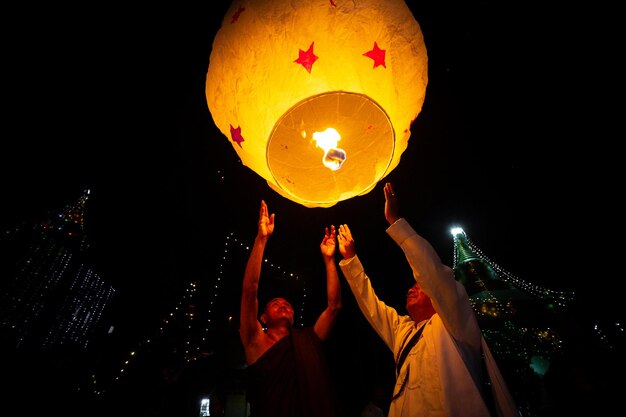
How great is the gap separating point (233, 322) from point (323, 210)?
12.6 feet

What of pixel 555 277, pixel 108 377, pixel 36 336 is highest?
pixel 555 277

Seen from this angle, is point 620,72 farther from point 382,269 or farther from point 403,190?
point 382,269

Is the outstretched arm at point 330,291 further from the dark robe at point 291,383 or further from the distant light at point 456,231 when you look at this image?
the distant light at point 456,231

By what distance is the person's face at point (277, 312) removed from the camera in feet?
12.3

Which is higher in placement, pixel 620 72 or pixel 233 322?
pixel 620 72

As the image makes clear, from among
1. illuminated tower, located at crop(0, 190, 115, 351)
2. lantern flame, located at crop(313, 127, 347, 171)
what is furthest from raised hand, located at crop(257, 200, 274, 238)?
illuminated tower, located at crop(0, 190, 115, 351)

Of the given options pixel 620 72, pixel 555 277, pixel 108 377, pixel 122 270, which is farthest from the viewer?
pixel 555 277

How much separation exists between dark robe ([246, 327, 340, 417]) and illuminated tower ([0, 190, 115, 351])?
17.0ft

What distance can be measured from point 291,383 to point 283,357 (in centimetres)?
28

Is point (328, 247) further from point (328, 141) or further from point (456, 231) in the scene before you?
point (456, 231)

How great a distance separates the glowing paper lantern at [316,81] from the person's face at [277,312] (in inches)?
97.0

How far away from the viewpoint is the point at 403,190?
5871mm

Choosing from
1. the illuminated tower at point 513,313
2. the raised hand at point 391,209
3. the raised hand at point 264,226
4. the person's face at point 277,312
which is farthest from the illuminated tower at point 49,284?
the illuminated tower at point 513,313

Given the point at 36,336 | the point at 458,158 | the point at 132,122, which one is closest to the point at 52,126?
the point at 132,122
